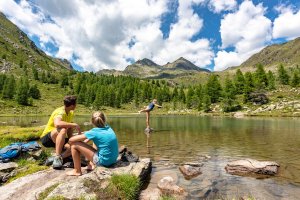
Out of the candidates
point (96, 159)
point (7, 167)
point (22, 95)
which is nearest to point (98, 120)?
point (96, 159)

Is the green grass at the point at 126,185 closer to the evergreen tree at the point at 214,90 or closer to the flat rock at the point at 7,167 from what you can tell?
the flat rock at the point at 7,167

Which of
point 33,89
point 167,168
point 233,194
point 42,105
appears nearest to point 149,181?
point 167,168

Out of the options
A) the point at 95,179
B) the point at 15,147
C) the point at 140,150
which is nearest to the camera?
the point at 95,179

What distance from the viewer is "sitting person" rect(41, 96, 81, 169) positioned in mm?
11648

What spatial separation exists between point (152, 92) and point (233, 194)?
18826 centimetres

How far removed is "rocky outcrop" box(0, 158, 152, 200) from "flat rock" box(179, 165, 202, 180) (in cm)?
294

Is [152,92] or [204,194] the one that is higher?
[152,92]

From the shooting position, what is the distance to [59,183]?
9.54 m

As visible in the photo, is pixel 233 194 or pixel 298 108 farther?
pixel 298 108

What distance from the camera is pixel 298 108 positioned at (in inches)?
3460

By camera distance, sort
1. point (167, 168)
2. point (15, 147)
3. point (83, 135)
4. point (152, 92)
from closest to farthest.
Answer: point (83, 135), point (15, 147), point (167, 168), point (152, 92)

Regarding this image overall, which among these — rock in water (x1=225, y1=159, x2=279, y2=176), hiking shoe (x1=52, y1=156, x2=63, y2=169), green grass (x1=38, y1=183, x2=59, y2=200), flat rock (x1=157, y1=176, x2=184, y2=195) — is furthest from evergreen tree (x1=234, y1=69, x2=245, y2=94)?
green grass (x1=38, y1=183, x2=59, y2=200)

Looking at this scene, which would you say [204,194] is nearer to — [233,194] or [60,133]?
[233,194]

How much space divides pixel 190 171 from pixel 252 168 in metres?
3.49
